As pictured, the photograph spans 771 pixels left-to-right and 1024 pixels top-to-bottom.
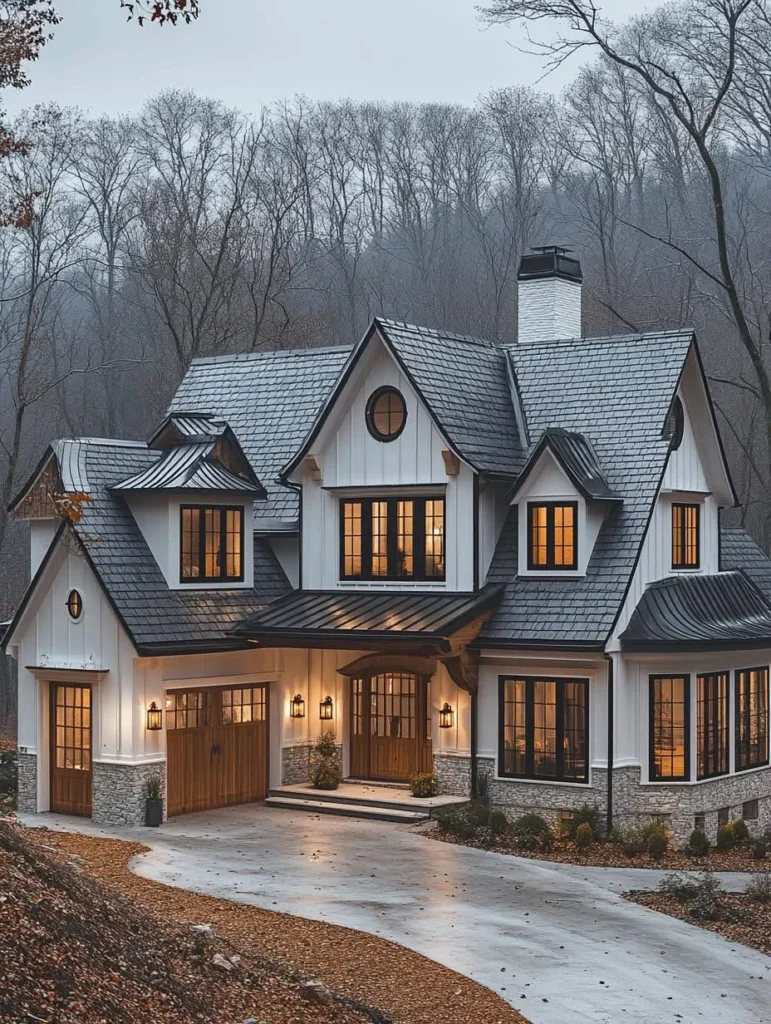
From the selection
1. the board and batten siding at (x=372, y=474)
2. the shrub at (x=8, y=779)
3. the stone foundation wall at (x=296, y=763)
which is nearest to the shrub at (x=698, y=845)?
the board and batten siding at (x=372, y=474)

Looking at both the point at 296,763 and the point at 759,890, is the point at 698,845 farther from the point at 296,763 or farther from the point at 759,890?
the point at 296,763

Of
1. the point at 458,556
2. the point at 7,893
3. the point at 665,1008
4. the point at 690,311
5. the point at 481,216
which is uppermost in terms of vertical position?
the point at 481,216

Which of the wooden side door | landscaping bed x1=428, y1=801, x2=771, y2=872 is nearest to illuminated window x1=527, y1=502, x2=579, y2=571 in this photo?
landscaping bed x1=428, y1=801, x2=771, y2=872

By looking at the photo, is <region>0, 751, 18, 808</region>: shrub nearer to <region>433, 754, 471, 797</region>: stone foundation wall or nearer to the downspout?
<region>433, 754, 471, 797</region>: stone foundation wall

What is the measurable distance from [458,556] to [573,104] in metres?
27.1

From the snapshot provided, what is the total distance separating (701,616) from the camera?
A: 23.1 m

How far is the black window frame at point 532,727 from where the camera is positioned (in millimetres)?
21938

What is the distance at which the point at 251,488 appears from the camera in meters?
24.3

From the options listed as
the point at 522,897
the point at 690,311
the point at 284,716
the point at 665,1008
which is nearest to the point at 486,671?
the point at 284,716

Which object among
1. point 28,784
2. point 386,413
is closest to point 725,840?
point 386,413

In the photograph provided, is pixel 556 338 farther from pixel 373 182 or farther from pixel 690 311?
pixel 373 182

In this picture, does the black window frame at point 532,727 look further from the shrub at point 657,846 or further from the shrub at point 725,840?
the shrub at point 725,840

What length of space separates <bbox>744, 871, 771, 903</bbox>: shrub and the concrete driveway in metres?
0.85

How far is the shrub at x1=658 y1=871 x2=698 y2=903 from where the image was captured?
681 inches
